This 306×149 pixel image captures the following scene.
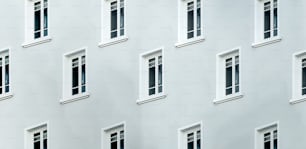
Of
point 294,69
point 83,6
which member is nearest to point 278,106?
point 294,69

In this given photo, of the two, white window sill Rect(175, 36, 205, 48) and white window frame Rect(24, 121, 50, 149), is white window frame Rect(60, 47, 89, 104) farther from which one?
white window sill Rect(175, 36, 205, 48)

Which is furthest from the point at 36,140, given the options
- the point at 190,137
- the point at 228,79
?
the point at 228,79

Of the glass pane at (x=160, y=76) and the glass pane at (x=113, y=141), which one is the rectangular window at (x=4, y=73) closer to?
the glass pane at (x=113, y=141)

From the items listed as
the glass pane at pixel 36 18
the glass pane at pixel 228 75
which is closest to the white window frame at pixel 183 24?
the glass pane at pixel 228 75

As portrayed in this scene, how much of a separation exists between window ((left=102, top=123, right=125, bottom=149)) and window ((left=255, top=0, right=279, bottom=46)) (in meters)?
6.53

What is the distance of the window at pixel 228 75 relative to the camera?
320 feet

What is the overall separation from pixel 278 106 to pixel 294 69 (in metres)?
1.48

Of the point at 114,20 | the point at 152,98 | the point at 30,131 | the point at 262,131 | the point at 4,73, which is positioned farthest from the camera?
the point at 4,73

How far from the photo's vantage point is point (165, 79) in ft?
324

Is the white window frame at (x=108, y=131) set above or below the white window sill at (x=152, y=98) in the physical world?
below

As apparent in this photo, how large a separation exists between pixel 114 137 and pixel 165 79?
10.2ft

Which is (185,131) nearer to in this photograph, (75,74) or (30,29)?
(75,74)

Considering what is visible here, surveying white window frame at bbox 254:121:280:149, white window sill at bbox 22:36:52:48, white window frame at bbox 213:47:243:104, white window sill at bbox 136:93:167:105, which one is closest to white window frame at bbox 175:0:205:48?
white window frame at bbox 213:47:243:104

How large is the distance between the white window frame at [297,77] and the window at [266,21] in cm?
115
